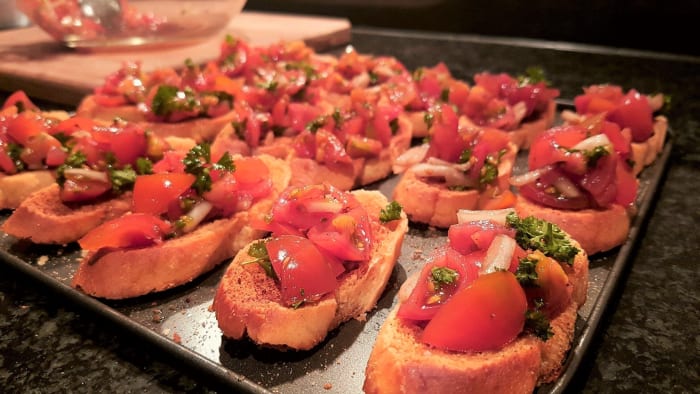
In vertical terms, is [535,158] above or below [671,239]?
above

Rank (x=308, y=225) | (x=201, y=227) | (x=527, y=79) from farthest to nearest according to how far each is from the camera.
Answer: (x=527, y=79) < (x=201, y=227) < (x=308, y=225)

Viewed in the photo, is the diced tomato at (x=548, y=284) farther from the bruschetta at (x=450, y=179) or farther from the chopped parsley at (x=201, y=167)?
the chopped parsley at (x=201, y=167)

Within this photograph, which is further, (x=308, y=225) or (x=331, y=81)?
(x=331, y=81)

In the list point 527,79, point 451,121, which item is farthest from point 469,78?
point 451,121

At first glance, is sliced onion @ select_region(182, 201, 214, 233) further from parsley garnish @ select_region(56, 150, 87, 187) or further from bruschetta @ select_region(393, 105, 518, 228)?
bruschetta @ select_region(393, 105, 518, 228)

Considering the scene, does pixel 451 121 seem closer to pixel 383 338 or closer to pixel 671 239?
pixel 671 239

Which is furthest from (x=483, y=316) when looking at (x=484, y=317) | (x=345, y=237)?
(x=345, y=237)
